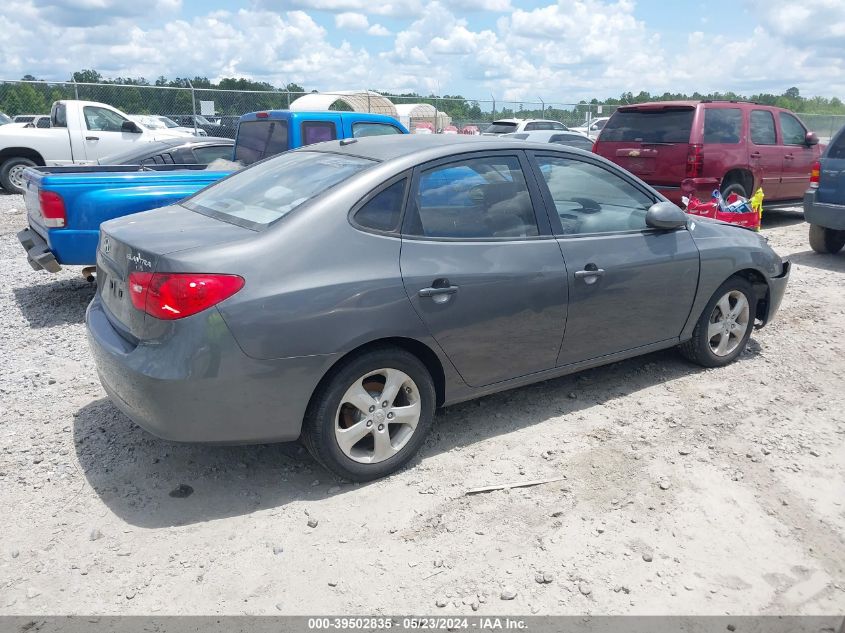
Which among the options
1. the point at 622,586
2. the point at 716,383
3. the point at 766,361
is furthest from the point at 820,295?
the point at 622,586

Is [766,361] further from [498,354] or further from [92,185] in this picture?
[92,185]

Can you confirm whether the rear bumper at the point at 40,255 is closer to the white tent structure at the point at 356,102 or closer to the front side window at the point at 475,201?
the front side window at the point at 475,201

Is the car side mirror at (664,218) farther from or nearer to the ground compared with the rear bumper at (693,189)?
farther from the ground

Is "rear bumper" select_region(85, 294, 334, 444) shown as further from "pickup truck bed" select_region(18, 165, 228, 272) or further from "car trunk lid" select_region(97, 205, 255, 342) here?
"pickup truck bed" select_region(18, 165, 228, 272)

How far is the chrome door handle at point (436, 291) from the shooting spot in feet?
11.3

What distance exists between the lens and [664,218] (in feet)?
14.4

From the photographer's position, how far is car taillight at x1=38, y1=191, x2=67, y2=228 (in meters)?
5.67

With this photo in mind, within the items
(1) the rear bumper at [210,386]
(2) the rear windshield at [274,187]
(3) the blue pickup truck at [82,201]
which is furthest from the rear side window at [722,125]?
(1) the rear bumper at [210,386]

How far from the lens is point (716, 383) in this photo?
485 centimetres

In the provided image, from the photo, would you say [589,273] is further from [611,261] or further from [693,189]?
[693,189]

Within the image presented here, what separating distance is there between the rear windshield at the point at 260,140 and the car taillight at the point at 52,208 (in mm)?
2379

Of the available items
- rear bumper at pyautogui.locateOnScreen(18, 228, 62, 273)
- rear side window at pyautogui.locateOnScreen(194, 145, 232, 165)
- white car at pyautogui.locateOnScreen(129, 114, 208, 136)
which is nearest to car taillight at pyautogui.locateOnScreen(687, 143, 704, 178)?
rear side window at pyautogui.locateOnScreen(194, 145, 232, 165)

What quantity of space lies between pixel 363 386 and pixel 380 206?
2.89ft

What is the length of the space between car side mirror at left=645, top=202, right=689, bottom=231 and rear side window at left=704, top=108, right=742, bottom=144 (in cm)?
630
